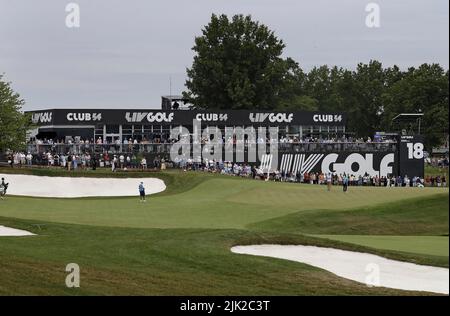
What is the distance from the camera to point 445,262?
23453mm

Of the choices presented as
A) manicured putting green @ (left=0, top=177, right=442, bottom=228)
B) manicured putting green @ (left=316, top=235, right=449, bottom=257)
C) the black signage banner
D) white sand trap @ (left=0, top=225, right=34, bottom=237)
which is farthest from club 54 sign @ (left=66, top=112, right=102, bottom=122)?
manicured putting green @ (left=316, top=235, right=449, bottom=257)

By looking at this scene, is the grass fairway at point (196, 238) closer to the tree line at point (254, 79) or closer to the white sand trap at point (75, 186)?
the white sand trap at point (75, 186)

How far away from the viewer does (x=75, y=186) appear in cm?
5953

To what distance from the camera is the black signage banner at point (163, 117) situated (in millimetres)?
74375

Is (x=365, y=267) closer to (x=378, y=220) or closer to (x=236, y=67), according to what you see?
(x=378, y=220)

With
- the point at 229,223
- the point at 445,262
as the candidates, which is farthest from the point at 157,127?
the point at 445,262

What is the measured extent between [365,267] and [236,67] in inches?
4025

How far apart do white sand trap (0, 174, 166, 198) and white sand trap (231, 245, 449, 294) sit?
1319 inches

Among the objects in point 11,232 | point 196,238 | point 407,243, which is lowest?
point 407,243

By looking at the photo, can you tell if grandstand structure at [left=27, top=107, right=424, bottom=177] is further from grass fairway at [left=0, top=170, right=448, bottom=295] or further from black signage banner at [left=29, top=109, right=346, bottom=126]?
grass fairway at [left=0, top=170, right=448, bottom=295]

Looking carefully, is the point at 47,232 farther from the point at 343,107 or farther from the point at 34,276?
the point at 343,107

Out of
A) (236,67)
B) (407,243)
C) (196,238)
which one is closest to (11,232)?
(196,238)

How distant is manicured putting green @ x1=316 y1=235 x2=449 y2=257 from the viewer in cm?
2706
